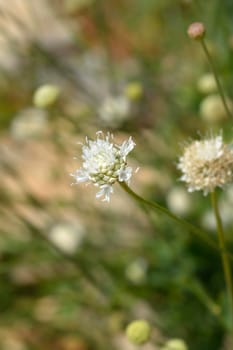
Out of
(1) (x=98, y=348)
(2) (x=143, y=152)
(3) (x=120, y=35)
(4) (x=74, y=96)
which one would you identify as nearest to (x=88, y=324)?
(1) (x=98, y=348)

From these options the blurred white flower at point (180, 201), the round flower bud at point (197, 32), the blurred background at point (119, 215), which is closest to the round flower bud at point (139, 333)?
the blurred background at point (119, 215)

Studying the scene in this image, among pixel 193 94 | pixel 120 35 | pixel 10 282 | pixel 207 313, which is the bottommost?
pixel 207 313

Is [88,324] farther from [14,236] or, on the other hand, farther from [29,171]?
[29,171]

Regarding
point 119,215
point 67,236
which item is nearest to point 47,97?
point 67,236

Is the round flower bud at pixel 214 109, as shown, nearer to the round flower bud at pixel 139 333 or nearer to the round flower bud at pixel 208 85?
the round flower bud at pixel 208 85

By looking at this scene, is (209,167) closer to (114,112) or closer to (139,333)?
(139,333)

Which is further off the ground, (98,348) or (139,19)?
(139,19)

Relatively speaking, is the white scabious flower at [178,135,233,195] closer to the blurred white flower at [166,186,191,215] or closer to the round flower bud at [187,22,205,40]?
the round flower bud at [187,22,205,40]
